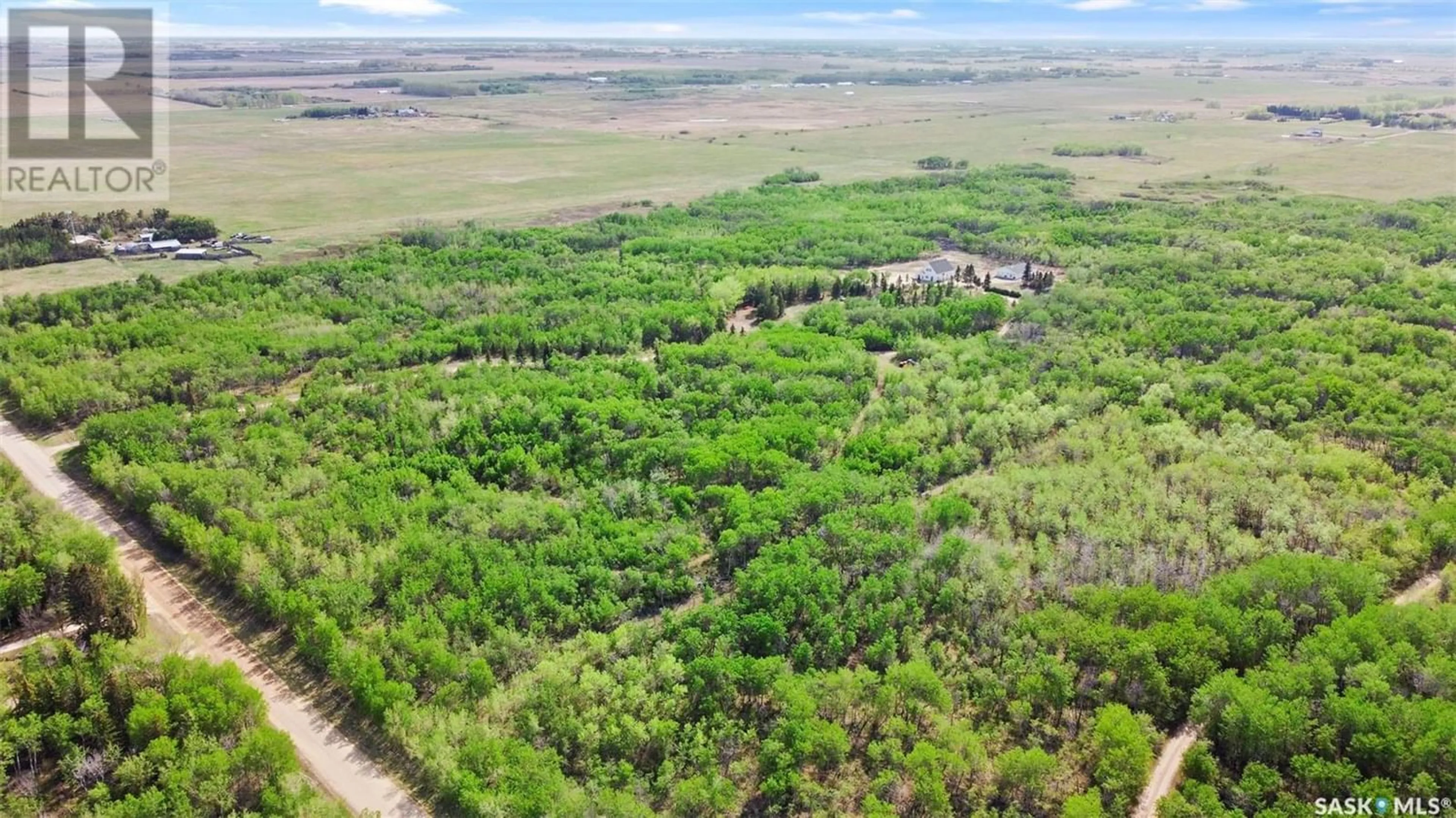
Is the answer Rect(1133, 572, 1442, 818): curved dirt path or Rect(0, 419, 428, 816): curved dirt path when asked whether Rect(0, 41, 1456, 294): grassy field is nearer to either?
Rect(0, 419, 428, 816): curved dirt path

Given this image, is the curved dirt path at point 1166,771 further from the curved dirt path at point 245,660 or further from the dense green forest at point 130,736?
the dense green forest at point 130,736

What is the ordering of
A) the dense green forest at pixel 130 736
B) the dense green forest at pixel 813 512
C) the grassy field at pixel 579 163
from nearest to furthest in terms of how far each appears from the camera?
the dense green forest at pixel 130 736
the dense green forest at pixel 813 512
the grassy field at pixel 579 163

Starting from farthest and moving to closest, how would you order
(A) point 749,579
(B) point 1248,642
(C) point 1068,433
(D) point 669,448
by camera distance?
(C) point 1068,433
(D) point 669,448
(A) point 749,579
(B) point 1248,642

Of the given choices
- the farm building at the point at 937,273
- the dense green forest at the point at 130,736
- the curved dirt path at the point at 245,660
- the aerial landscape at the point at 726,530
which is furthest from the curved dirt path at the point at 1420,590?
the farm building at the point at 937,273

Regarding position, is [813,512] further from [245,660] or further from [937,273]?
[937,273]

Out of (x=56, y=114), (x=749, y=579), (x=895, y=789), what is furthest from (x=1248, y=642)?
(x=56, y=114)

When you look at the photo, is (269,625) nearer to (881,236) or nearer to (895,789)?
(895,789)
